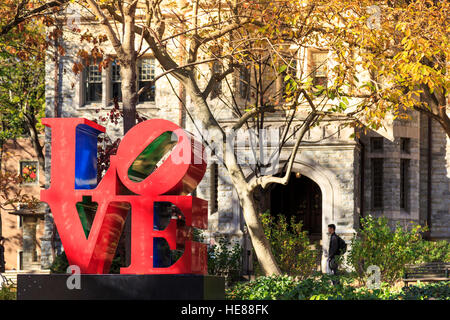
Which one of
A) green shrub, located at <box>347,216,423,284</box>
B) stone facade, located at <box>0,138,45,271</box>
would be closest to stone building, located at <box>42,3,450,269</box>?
green shrub, located at <box>347,216,423,284</box>

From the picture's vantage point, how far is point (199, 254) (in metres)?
11.7

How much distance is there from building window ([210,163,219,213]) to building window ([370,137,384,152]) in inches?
225

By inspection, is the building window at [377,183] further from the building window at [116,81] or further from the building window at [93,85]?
the building window at [93,85]

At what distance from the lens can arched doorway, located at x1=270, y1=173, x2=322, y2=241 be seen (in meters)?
31.8

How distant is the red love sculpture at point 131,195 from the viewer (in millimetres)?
11508

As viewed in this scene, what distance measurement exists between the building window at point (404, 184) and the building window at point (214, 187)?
7.03 m

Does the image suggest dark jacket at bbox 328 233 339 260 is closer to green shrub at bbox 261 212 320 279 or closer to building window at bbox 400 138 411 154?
green shrub at bbox 261 212 320 279

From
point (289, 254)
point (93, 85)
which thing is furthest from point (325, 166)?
point (93, 85)

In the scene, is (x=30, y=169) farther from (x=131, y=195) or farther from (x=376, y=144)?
(x=131, y=195)

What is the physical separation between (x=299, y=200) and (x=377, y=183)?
3289 mm

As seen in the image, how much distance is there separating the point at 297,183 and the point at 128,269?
2089 centimetres

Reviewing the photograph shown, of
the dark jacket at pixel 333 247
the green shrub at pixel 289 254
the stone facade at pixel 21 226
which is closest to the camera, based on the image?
the dark jacket at pixel 333 247

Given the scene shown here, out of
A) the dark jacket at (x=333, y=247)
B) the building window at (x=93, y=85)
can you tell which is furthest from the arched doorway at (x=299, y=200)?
the dark jacket at (x=333, y=247)

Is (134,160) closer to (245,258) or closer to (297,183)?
(245,258)
